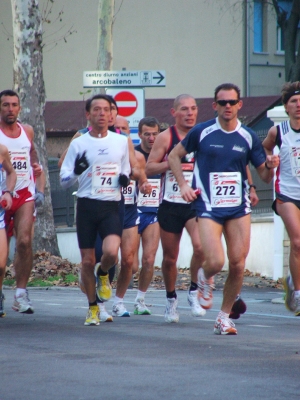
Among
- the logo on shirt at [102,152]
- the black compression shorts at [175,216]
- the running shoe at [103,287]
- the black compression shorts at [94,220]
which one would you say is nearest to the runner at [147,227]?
the black compression shorts at [175,216]

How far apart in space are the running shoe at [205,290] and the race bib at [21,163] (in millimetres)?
2031

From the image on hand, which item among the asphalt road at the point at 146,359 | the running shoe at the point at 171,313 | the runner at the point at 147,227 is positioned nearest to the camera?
the asphalt road at the point at 146,359

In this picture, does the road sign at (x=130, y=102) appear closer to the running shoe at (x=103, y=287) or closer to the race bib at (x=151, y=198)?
the race bib at (x=151, y=198)

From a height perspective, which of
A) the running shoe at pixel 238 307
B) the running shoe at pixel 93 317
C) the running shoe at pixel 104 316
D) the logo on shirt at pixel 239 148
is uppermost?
the logo on shirt at pixel 239 148

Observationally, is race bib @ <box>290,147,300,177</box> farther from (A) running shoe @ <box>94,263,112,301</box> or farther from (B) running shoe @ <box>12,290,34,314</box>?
(B) running shoe @ <box>12,290,34,314</box>

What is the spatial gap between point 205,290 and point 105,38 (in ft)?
35.3

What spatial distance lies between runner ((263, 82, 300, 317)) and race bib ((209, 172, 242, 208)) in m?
1.31

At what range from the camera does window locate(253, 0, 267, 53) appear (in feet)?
143

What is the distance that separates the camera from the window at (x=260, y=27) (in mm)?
43625

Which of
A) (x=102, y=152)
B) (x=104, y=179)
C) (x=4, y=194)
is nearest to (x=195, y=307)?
(x=104, y=179)

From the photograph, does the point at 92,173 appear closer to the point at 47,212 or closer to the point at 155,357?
the point at 155,357

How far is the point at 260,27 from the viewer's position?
4453 cm

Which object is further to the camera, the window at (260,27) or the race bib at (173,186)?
Answer: the window at (260,27)

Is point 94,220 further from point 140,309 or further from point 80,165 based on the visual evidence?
point 140,309
